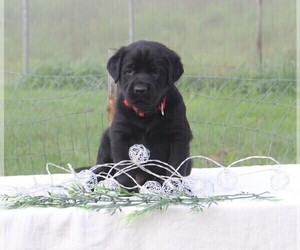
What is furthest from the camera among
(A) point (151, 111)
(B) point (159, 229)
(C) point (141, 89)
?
(A) point (151, 111)

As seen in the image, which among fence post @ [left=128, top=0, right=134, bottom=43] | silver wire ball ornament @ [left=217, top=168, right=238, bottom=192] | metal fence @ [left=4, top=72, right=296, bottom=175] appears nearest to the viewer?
silver wire ball ornament @ [left=217, top=168, right=238, bottom=192]

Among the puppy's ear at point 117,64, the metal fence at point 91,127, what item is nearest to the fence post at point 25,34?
the metal fence at point 91,127

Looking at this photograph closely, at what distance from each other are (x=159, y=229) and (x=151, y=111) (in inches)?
26.8

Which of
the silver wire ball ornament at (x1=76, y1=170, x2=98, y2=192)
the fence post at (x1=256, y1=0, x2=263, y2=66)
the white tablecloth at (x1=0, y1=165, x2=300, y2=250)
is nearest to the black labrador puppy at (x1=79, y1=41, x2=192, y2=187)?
the silver wire ball ornament at (x1=76, y1=170, x2=98, y2=192)

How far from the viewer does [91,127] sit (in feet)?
19.1

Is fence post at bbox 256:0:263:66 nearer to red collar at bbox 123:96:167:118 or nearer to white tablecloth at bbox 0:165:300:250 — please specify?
red collar at bbox 123:96:167:118

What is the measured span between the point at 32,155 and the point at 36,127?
2.33 ft

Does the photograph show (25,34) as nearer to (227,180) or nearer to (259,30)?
(259,30)

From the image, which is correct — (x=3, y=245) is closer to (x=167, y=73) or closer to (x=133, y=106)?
(x=133, y=106)

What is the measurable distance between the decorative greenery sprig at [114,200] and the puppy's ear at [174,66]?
654 mm

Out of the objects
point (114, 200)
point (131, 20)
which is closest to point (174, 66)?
point (114, 200)

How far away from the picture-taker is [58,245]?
2.17 m

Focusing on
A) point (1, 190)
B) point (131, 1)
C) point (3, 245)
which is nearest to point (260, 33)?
point (131, 1)

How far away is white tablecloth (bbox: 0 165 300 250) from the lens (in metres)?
2.16
